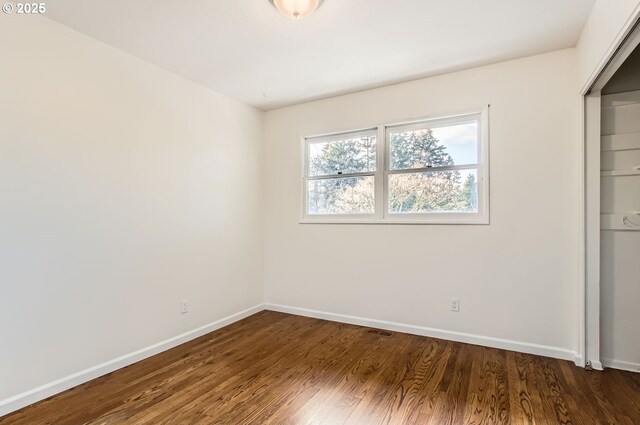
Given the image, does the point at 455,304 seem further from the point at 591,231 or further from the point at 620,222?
the point at 620,222

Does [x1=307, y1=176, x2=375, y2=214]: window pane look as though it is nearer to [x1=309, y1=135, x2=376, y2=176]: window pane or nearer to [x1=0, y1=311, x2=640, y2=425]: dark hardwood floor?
[x1=309, y1=135, x2=376, y2=176]: window pane

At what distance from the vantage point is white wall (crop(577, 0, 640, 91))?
5.20 feet

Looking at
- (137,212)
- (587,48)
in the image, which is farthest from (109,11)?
(587,48)

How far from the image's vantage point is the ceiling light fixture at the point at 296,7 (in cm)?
195

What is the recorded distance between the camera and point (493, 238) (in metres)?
2.92

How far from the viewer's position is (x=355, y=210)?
369cm

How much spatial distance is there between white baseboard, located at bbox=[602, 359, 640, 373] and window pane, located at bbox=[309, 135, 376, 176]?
2.58 meters

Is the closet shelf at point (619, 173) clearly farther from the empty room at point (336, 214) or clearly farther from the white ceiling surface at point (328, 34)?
the white ceiling surface at point (328, 34)

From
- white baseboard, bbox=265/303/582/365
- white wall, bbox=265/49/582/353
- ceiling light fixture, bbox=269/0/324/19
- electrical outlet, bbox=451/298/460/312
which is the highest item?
ceiling light fixture, bbox=269/0/324/19

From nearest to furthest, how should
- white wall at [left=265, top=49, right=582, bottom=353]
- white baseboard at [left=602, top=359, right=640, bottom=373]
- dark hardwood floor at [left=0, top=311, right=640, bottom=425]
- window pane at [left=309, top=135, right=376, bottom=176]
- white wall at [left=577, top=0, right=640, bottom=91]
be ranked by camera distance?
1. white wall at [left=577, top=0, right=640, bottom=91]
2. dark hardwood floor at [left=0, top=311, right=640, bottom=425]
3. white baseboard at [left=602, top=359, right=640, bottom=373]
4. white wall at [left=265, top=49, right=582, bottom=353]
5. window pane at [left=309, top=135, right=376, bottom=176]

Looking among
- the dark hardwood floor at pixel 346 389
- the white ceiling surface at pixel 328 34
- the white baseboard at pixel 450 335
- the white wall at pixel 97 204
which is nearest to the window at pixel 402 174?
the white ceiling surface at pixel 328 34

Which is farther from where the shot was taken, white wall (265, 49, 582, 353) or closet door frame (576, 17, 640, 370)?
white wall (265, 49, 582, 353)

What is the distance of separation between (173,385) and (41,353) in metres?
0.88

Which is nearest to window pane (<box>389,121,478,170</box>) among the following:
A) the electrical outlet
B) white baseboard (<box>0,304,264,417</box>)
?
the electrical outlet
